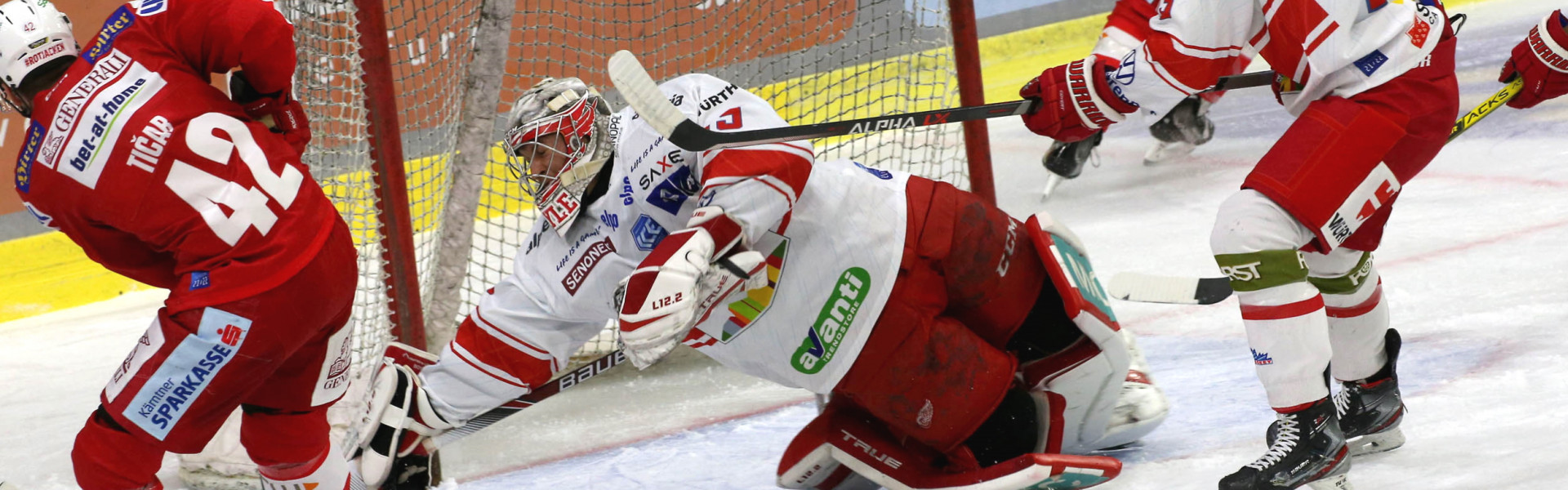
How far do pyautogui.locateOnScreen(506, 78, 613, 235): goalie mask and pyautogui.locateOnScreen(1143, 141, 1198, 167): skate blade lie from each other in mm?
3276

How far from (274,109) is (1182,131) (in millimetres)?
3484

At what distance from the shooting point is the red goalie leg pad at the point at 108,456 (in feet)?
7.38

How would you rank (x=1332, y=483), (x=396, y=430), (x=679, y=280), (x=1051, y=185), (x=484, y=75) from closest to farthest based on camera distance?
(x=679, y=280) → (x=1332, y=483) → (x=396, y=430) → (x=484, y=75) → (x=1051, y=185)

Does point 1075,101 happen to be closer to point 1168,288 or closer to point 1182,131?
point 1168,288

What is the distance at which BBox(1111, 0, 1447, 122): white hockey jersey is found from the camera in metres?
2.10

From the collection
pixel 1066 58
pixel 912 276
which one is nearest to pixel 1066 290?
pixel 912 276

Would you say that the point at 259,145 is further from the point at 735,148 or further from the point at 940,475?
the point at 940,475

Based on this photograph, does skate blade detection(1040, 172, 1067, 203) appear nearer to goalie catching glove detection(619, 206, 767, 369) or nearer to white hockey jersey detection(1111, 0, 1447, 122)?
white hockey jersey detection(1111, 0, 1447, 122)

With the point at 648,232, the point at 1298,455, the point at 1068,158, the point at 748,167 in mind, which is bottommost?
the point at 1068,158

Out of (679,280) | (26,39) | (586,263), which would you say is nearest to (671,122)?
(679,280)

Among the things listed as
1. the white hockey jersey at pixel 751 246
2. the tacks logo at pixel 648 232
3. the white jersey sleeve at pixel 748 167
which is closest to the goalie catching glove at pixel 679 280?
the white jersey sleeve at pixel 748 167

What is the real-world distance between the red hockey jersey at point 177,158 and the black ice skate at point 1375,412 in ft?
6.13

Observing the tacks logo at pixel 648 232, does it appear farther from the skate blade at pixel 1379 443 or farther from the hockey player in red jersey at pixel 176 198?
the skate blade at pixel 1379 443

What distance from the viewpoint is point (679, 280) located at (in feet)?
6.39
